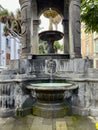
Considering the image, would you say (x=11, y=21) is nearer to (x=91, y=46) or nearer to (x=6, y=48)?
(x=6, y=48)

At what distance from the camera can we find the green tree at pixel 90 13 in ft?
33.1

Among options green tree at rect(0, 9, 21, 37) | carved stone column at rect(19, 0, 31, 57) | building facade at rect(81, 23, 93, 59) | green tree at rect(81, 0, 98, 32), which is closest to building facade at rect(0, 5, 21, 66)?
green tree at rect(0, 9, 21, 37)

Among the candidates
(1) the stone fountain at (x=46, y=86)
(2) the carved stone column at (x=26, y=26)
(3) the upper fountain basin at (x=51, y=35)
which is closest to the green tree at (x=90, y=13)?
(3) the upper fountain basin at (x=51, y=35)

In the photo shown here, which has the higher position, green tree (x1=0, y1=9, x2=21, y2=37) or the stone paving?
green tree (x1=0, y1=9, x2=21, y2=37)

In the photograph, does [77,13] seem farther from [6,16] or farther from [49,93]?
[6,16]

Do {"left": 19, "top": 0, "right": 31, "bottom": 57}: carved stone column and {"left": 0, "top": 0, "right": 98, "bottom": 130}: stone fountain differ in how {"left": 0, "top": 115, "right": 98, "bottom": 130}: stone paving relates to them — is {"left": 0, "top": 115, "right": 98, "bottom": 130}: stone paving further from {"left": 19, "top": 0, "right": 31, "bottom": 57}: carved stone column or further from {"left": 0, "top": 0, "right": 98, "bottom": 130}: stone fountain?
{"left": 19, "top": 0, "right": 31, "bottom": 57}: carved stone column

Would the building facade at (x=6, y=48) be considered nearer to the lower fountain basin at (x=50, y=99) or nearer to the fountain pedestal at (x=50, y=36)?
the fountain pedestal at (x=50, y=36)

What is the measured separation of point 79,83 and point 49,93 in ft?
3.76

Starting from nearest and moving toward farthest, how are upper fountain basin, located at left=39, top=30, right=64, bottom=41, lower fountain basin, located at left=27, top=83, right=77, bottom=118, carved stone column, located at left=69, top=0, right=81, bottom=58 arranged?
1. lower fountain basin, located at left=27, top=83, right=77, bottom=118
2. carved stone column, located at left=69, top=0, right=81, bottom=58
3. upper fountain basin, located at left=39, top=30, right=64, bottom=41

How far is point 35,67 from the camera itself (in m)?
6.04

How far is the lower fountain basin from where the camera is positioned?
4.82 meters

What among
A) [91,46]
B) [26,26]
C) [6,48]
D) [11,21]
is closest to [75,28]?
[26,26]

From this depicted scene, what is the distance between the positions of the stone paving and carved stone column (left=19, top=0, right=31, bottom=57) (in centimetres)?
242

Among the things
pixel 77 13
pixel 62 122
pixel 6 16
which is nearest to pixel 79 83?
pixel 62 122
